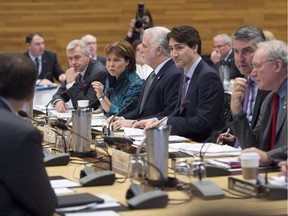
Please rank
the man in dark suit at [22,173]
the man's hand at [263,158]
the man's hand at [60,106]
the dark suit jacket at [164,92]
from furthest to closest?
the man's hand at [60,106] → the dark suit jacket at [164,92] → the man's hand at [263,158] → the man in dark suit at [22,173]

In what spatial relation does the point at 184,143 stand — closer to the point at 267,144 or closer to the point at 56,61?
the point at 267,144

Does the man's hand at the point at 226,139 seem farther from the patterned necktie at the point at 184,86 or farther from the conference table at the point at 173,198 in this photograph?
the conference table at the point at 173,198

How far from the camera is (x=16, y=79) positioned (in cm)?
302

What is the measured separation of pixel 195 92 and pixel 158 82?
0.63 meters

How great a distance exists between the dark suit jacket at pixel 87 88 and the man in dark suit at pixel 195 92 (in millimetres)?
1620

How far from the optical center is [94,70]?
7133mm

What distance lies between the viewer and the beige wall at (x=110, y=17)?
11.9 metres

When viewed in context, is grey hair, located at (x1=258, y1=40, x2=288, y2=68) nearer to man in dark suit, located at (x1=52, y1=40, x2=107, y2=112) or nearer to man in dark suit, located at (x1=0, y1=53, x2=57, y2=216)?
man in dark suit, located at (x1=0, y1=53, x2=57, y2=216)

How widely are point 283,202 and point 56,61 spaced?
8.43m

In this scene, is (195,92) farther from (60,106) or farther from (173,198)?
(173,198)

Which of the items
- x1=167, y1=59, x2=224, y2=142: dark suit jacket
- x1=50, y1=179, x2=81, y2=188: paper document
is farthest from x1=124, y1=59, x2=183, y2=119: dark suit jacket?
x1=50, y1=179, x2=81, y2=188: paper document

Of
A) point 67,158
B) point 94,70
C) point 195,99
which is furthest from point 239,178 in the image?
point 94,70

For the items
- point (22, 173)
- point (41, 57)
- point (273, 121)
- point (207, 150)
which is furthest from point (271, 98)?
point (41, 57)

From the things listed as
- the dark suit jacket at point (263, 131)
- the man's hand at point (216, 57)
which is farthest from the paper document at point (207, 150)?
the man's hand at point (216, 57)
